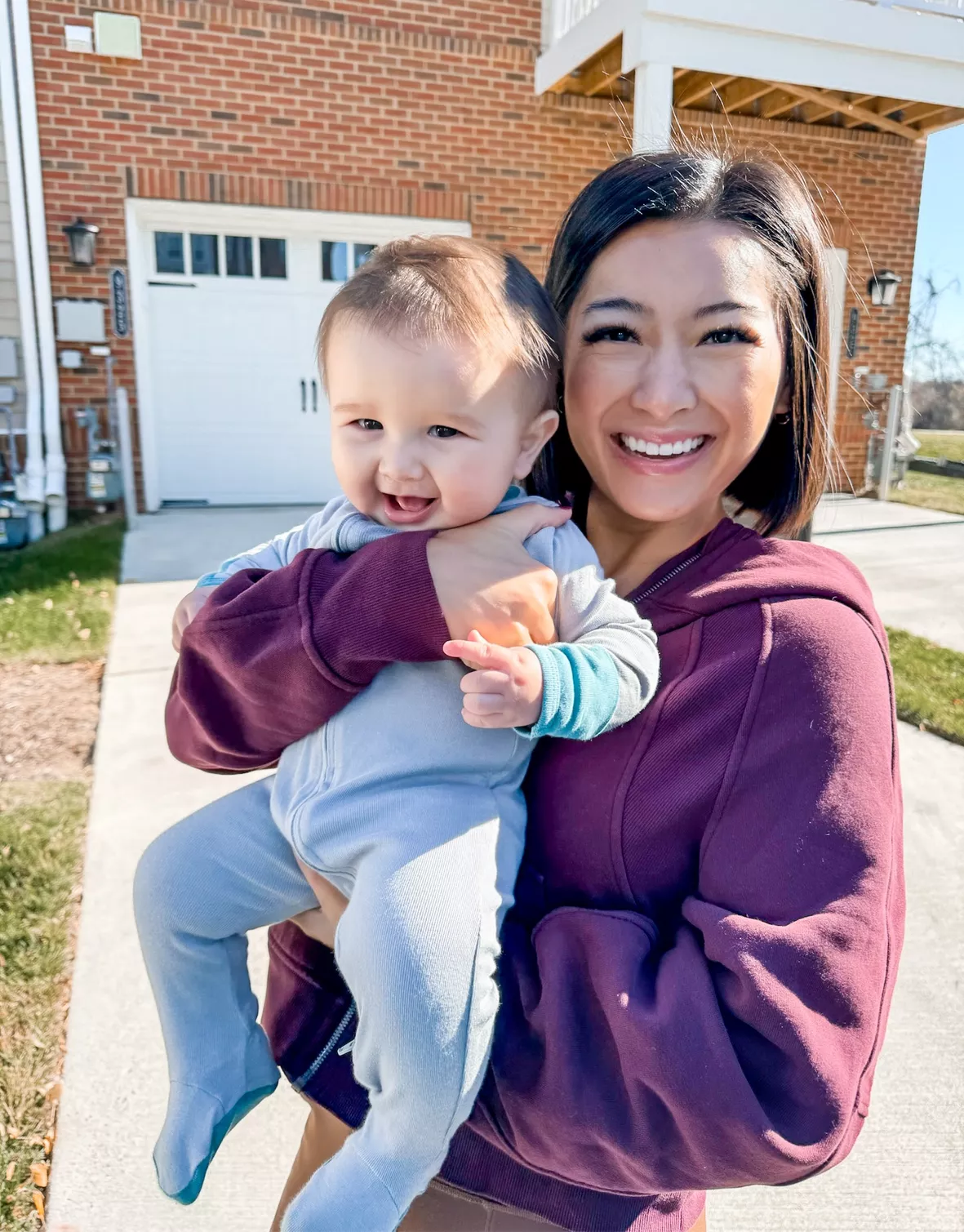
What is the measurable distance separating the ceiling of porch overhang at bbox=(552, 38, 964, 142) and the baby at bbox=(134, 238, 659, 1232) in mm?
7167

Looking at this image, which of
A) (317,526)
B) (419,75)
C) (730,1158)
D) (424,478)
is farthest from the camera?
(419,75)

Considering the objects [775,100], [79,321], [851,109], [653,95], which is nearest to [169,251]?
[79,321]

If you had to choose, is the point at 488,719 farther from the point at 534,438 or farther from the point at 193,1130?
the point at 193,1130

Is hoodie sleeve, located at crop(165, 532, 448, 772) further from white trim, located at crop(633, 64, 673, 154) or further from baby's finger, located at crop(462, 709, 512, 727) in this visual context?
white trim, located at crop(633, 64, 673, 154)

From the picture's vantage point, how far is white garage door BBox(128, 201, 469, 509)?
27.3ft

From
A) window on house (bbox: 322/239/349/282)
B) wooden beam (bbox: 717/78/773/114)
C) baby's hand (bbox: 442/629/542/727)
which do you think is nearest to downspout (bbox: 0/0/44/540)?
window on house (bbox: 322/239/349/282)

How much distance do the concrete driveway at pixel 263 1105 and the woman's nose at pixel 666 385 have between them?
1.64m

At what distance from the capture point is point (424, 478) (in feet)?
4.02

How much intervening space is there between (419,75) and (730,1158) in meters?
8.92

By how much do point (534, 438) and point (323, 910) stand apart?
2.14 feet

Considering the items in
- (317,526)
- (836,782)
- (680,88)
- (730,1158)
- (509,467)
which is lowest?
(730,1158)

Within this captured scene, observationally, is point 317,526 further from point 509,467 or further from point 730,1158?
point 730,1158

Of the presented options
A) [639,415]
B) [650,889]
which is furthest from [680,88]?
[650,889]

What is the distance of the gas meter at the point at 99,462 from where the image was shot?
25.9 ft
